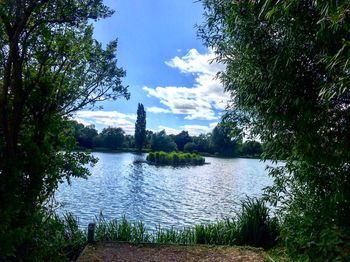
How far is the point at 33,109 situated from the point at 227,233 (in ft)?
16.1

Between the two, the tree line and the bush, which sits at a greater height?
the tree line

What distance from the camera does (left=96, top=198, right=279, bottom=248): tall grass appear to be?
681cm

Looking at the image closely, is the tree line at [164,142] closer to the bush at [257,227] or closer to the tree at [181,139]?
the tree at [181,139]

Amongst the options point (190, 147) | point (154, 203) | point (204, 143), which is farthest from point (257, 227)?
point (204, 143)

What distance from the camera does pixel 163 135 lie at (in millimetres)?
60875

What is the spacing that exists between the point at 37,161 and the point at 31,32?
1.23 metres

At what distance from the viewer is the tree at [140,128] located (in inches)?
2277

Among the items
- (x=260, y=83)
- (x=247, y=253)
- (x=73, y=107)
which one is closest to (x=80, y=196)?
(x=73, y=107)

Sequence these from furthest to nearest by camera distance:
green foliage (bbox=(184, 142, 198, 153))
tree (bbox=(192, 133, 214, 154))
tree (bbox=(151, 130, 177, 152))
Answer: green foliage (bbox=(184, 142, 198, 153))
tree (bbox=(192, 133, 214, 154))
tree (bbox=(151, 130, 177, 152))

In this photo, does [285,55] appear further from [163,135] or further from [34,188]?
[163,135]

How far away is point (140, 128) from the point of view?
57.8 m

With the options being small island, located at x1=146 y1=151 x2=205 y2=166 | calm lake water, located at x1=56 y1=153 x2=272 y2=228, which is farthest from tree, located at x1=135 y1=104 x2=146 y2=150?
calm lake water, located at x1=56 y1=153 x2=272 y2=228

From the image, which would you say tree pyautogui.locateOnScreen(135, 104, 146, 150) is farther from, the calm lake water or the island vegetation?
the island vegetation

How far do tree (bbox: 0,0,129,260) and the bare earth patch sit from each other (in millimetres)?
2294
